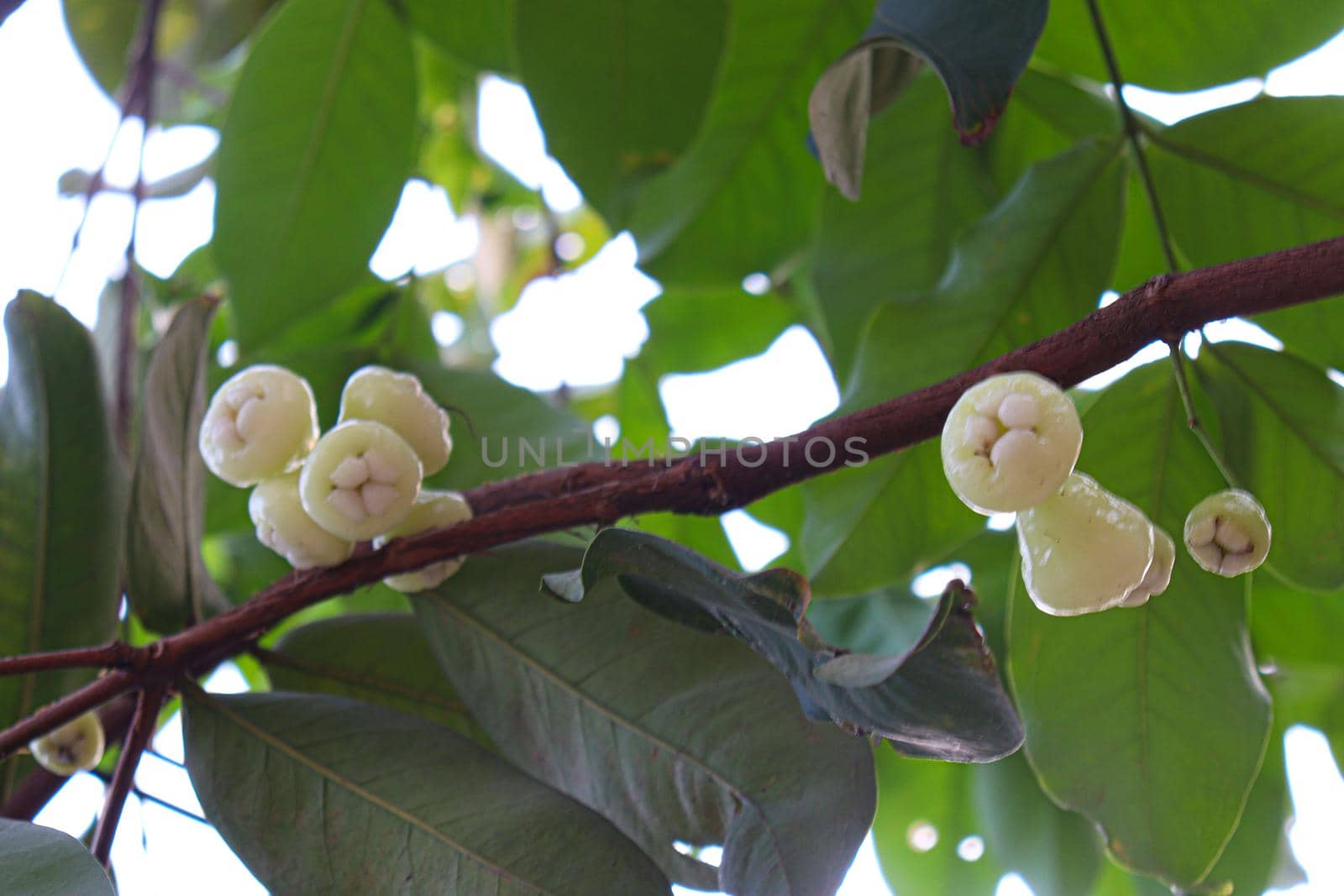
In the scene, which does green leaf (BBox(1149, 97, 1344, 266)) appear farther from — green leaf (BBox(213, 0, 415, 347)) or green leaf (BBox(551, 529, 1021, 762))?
green leaf (BBox(213, 0, 415, 347))

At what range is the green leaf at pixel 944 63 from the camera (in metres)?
0.60

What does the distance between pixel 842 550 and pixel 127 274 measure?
2.65 feet

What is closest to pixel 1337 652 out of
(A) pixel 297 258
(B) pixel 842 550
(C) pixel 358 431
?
(B) pixel 842 550

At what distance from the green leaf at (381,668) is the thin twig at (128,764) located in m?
0.13

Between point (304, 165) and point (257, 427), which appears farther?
point (304, 165)

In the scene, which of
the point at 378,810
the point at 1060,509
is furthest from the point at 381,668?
the point at 1060,509

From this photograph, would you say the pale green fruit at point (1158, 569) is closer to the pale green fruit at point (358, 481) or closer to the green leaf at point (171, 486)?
the pale green fruit at point (358, 481)

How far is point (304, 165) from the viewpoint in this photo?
3.50 ft

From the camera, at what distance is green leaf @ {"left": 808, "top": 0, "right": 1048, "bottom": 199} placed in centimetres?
60

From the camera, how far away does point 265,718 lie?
2.25 feet

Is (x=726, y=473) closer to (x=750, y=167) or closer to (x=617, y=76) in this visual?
(x=617, y=76)

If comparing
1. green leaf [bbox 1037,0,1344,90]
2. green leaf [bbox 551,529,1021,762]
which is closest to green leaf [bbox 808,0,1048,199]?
green leaf [bbox 551,529,1021,762]

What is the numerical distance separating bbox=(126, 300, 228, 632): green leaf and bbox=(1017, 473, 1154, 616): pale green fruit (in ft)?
1.79

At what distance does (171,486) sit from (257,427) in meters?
0.13
